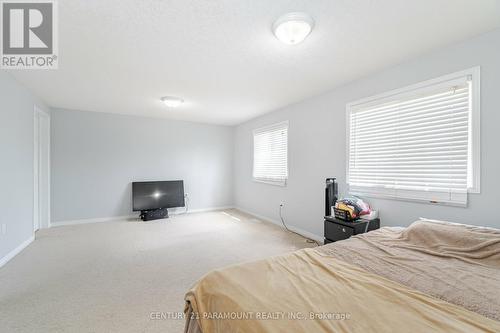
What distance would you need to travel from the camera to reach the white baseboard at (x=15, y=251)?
266cm

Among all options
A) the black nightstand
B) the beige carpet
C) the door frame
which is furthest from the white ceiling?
the beige carpet

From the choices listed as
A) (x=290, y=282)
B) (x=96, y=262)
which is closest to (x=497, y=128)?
(x=290, y=282)

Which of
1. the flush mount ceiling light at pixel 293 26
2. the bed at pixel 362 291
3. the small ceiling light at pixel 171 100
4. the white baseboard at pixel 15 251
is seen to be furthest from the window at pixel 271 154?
the white baseboard at pixel 15 251

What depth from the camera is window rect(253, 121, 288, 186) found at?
4363 mm

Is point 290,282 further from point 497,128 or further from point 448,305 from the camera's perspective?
point 497,128

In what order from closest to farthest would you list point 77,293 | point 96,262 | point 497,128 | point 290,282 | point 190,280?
point 290,282 → point 497,128 → point 77,293 → point 190,280 → point 96,262

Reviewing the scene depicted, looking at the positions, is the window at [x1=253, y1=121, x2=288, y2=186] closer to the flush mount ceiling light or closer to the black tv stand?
the black tv stand

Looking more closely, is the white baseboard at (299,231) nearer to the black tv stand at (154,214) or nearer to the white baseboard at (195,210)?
the white baseboard at (195,210)

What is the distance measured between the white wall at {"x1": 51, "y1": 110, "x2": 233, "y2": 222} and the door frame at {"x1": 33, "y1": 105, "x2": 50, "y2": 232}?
12cm

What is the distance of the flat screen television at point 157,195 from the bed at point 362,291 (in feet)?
14.2

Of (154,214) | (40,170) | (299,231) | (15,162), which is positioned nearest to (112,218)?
(154,214)

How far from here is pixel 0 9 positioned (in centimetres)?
167

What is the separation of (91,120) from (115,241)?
284 centimetres

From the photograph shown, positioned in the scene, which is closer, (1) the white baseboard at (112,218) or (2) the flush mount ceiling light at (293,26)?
(2) the flush mount ceiling light at (293,26)
